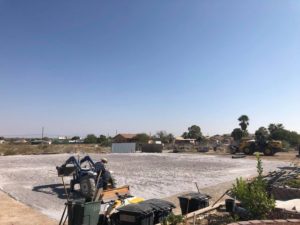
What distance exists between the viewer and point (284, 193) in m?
11.2

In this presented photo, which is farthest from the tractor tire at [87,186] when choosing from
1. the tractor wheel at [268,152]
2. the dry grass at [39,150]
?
the tractor wheel at [268,152]

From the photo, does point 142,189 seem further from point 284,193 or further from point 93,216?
point 93,216

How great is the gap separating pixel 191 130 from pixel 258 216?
384 feet

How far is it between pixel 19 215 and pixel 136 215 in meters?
4.45

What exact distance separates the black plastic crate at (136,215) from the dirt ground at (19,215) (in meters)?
2.65

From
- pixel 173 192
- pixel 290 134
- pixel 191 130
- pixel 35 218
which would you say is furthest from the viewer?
pixel 191 130

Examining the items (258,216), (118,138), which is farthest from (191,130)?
(258,216)

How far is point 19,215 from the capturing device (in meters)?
10.2

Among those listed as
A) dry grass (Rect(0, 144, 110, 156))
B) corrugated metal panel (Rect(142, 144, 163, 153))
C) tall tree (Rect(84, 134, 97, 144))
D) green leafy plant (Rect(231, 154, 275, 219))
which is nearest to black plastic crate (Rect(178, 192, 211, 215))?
green leafy plant (Rect(231, 154, 275, 219))

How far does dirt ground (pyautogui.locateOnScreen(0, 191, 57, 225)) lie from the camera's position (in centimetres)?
946

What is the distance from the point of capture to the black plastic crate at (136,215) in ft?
24.3

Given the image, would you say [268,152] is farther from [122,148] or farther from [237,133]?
[237,133]

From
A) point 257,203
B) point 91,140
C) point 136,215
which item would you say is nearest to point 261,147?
point 257,203

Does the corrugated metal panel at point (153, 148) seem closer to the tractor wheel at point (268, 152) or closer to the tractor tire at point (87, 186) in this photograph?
the tractor wheel at point (268, 152)
